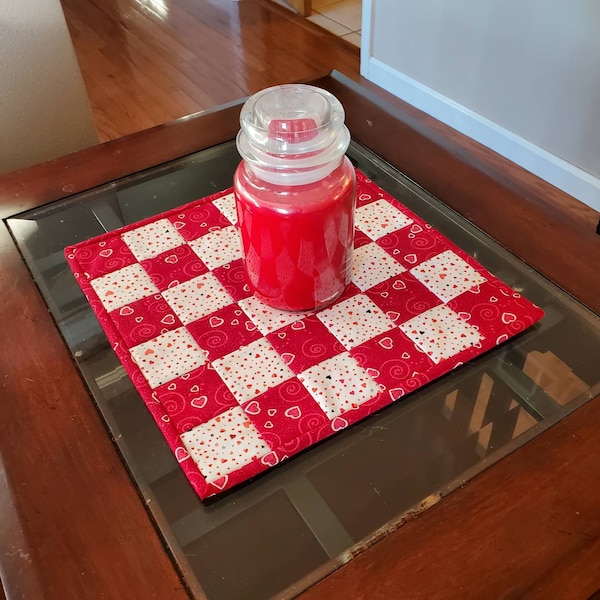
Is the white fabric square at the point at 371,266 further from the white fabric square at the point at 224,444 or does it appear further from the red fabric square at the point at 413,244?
the white fabric square at the point at 224,444

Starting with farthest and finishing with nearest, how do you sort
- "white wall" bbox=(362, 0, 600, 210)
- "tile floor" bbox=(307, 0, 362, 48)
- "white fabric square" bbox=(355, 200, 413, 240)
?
"tile floor" bbox=(307, 0, 362, 48) → "white wall" bbox=(362, 0, 600, 210) → "white fabric square" bbox=(355, 200, 413, 240)

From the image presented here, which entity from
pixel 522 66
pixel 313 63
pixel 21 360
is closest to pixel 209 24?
pixel 313 63

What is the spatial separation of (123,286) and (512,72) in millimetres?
1423

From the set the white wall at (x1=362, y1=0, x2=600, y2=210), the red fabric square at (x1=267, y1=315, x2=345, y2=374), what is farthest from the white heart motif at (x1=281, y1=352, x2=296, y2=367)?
the white wall at (x1=362, y1=0, x2=600, y2=210)

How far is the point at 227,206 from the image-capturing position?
2.85ft

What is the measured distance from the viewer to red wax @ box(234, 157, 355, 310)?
2.07ft

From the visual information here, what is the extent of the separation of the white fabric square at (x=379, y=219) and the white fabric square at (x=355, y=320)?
0.41 feet

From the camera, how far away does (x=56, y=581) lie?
1.65 feet

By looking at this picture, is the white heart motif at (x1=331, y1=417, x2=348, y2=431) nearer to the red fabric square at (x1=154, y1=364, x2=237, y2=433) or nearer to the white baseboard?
the red fabric square at (x1=154, y1=364, x2=237, y2=433)

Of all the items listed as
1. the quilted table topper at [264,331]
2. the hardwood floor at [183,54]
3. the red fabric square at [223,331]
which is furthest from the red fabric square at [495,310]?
the hardwood floor at [183,54]

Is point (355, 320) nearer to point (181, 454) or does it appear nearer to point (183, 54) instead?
point (181, 454)

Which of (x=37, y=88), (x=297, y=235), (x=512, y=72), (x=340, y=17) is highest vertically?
(x=297, y=235)

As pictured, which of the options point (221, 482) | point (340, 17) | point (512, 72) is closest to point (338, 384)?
point (221, 482)

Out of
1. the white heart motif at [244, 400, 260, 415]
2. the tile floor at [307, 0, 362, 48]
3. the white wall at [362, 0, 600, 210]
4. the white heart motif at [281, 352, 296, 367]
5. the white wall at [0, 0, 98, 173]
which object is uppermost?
the white heart motif at [244, 400, 260, 415]
